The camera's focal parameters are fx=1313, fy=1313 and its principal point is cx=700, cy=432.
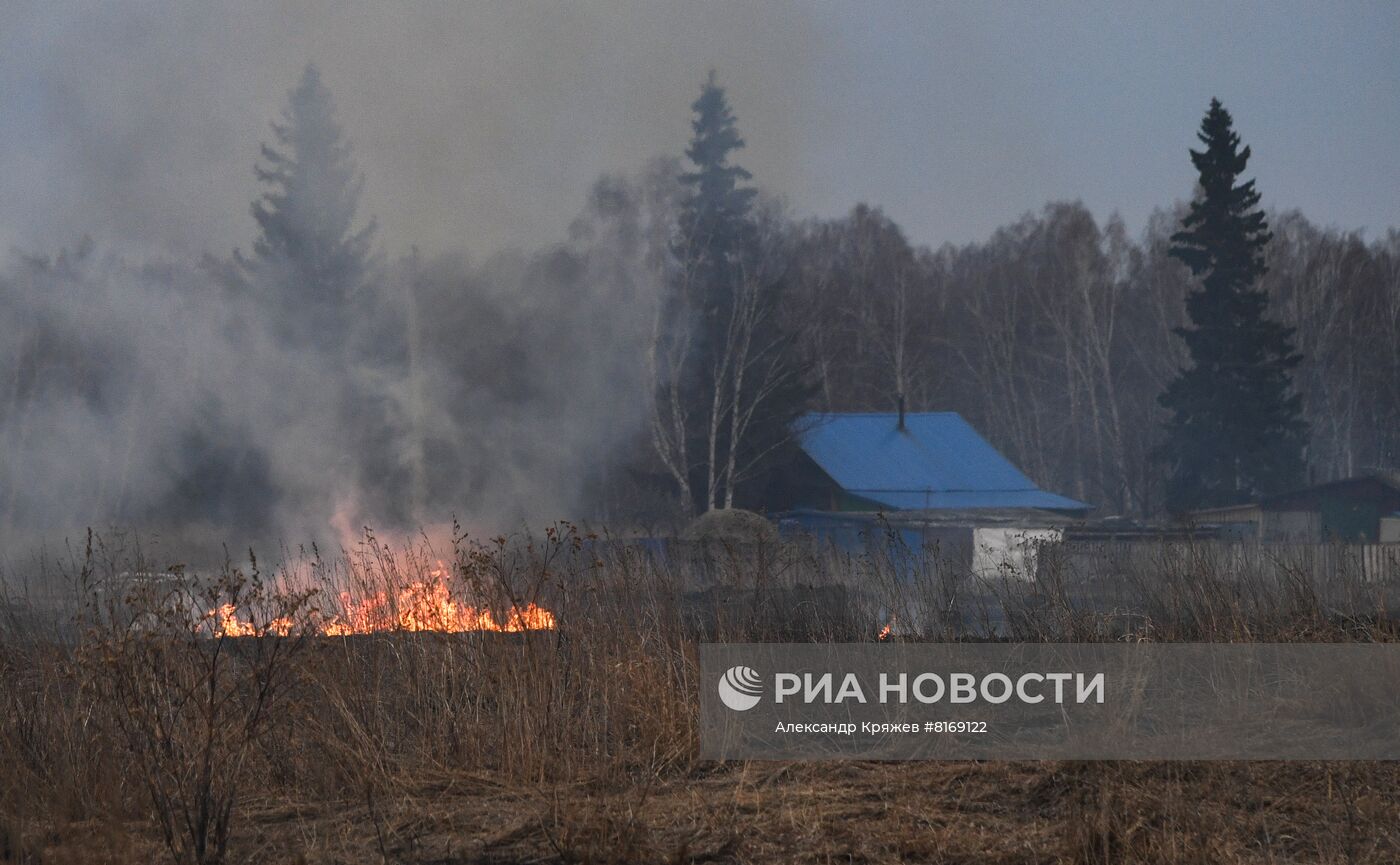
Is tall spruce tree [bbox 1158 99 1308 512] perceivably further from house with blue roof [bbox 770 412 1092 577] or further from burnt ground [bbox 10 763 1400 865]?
burnt ground [bbox 10 763 1400 865]

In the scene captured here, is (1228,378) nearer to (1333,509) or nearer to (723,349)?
(1333,509)

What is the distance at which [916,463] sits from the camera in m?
37.7

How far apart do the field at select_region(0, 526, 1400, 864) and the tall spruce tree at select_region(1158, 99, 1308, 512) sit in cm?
2926

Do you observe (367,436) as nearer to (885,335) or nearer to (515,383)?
(515,383)

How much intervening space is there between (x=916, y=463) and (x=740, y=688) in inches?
1182

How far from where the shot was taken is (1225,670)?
8.66 m

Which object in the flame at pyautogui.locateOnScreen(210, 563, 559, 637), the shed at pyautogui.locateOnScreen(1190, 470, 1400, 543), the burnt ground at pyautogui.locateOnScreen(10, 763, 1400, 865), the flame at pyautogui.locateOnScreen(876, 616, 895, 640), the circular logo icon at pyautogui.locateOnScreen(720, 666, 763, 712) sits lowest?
the burnt ground at pyautogui.locateOnScreen(10, 763, 1400, 865)

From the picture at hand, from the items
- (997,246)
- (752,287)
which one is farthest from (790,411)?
(997,246)

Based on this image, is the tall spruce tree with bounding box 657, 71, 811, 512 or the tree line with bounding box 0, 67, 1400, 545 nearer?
the tree line with bounding box 0, 67, 1400, 545

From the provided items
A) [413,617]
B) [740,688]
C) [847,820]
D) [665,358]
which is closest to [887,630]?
[740,688]

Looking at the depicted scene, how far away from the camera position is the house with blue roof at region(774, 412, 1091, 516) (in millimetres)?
36156

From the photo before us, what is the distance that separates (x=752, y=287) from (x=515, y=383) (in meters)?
7.28

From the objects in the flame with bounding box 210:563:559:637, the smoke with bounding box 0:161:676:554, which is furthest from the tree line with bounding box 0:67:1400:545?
the flame with bounding box 210:563:559:637

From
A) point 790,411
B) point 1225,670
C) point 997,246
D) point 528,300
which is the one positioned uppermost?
point 997,246
